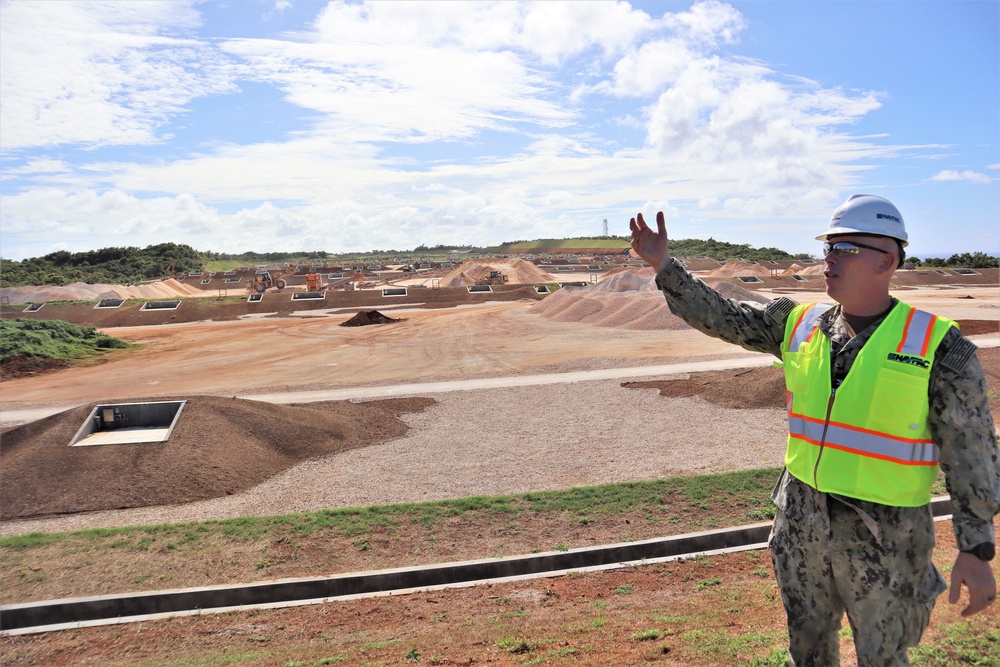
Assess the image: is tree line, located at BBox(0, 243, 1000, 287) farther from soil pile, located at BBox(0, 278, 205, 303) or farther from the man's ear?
the man's ear

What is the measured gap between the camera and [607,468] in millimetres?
12617

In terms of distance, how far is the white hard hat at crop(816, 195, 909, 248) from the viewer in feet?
Answer: 9.80

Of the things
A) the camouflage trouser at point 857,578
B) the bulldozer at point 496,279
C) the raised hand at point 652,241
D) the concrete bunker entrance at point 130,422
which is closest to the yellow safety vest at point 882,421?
the camouflage trouser at point 857,578

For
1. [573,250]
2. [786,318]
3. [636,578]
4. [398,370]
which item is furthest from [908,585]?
[573,250]

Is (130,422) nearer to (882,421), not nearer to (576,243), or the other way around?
(882,421)

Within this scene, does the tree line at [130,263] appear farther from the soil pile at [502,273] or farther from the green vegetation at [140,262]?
the soil pile at [502,273]

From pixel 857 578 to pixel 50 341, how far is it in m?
36.1

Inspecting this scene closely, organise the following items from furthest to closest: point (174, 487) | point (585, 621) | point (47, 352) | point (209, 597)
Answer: point (47, 352) → point (174, 487) → point (209, 597) → point (585, 621)

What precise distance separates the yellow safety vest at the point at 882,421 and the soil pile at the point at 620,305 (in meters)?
29.6

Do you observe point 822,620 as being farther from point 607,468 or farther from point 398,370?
point 398,370

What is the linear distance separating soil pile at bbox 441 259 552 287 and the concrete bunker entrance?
5194cm

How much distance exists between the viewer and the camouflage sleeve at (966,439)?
273 centimetres

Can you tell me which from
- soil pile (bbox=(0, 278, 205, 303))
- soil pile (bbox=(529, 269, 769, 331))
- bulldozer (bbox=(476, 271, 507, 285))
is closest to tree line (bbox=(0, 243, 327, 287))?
soil pile (bbox=(0, 278, 205, 303))

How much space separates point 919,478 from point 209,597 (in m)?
7.64
